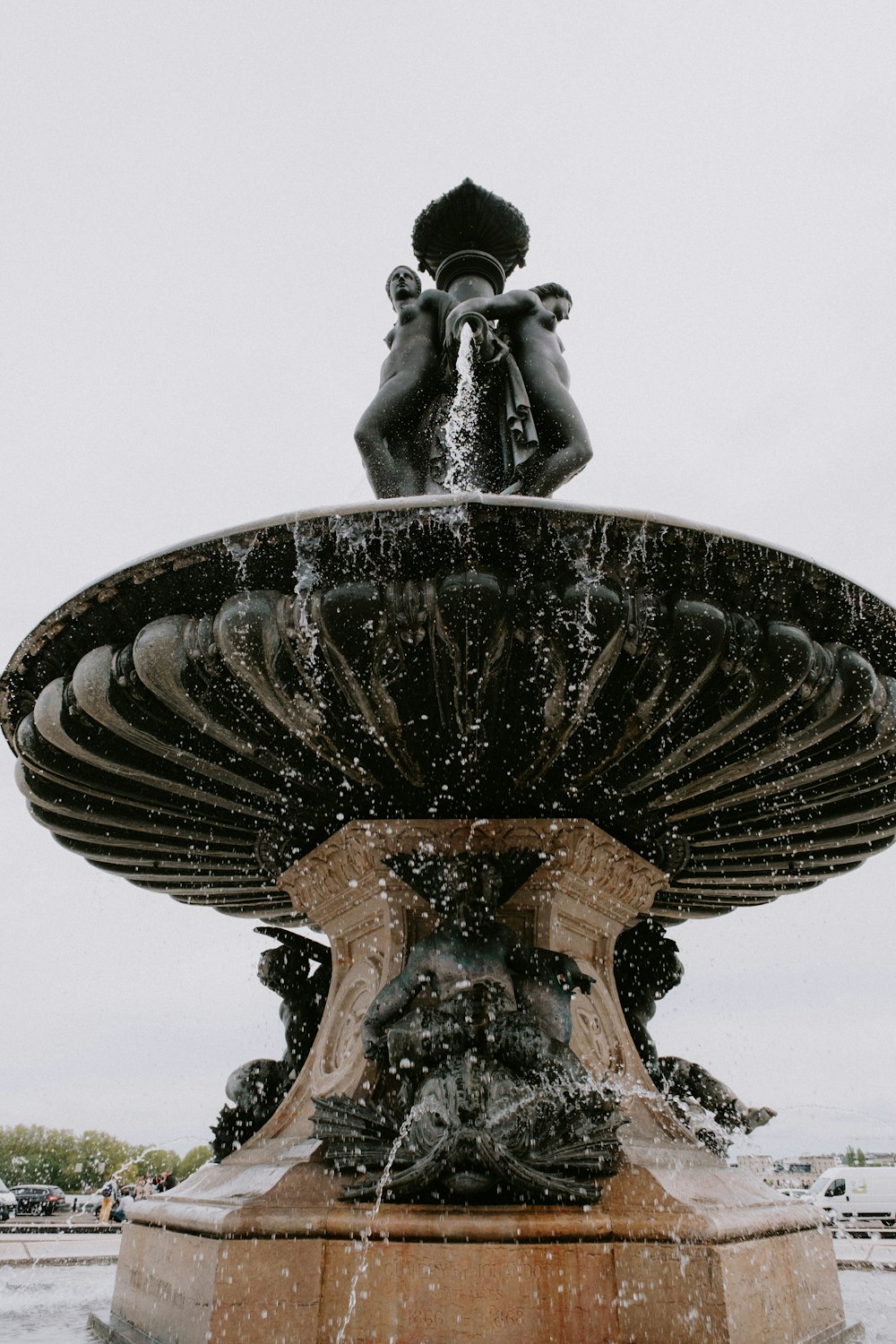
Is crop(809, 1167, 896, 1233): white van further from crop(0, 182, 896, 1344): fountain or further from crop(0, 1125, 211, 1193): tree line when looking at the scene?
crop(0, 1125, 211, 1193): tree line

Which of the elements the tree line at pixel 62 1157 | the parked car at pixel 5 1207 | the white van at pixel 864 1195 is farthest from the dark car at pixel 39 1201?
the tree line at pixel 62 1157

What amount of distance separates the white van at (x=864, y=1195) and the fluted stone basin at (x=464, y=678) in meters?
18.6

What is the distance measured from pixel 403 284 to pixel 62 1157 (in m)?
69.9

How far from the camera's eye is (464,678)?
311 cm

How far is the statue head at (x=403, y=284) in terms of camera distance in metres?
5.66

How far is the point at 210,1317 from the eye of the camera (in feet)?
8.82

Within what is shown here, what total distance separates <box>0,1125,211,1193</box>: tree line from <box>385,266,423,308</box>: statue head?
5522cm

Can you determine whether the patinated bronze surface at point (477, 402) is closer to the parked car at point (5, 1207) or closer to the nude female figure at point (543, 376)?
the nude female figure at point (543, 376)

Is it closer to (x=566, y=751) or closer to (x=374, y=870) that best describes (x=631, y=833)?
(x=566, y=751)

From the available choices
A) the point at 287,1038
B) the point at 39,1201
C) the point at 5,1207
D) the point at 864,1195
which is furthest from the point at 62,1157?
the point at 287,1038

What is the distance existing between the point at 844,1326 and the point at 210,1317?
2117 millimetres

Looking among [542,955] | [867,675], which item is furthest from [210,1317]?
[867,675]

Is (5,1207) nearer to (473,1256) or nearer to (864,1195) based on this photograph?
(864,1195)

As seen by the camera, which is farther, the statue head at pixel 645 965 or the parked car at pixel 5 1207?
the parked car at pixel 5 1207
